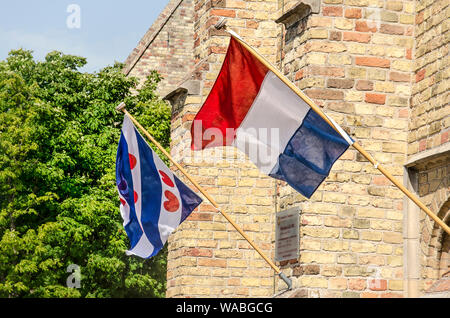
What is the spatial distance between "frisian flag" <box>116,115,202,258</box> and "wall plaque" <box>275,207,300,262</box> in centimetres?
116

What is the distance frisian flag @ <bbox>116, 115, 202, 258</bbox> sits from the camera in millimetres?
13305

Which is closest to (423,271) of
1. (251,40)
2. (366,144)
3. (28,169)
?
(366,144)

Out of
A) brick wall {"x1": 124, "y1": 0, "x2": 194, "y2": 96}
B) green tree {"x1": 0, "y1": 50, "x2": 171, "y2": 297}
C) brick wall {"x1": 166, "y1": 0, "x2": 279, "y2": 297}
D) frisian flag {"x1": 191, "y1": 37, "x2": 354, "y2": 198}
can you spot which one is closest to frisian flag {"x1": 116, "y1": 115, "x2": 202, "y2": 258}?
frisian flag {"x1": 191, "y1": 37, "x2": 354, "y2": 198}

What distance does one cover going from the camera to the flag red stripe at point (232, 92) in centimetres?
1093

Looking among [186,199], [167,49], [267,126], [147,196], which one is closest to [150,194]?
[147,196]

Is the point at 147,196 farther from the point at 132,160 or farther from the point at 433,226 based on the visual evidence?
the point at 433,226

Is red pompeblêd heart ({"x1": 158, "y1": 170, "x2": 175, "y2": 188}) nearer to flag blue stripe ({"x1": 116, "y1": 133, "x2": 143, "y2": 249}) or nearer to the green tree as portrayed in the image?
flag blue stripe ({"x1": 116, "y1": 133, "x2": 143, "y2": 249})

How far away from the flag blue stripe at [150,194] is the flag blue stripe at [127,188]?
23cm

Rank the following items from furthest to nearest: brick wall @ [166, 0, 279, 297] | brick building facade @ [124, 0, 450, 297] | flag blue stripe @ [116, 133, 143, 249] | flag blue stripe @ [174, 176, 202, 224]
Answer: brick wall @ [166, 0, 279, 297]
flag blue stripe @ [116, 133, 143, 249]
flag blue stripe @ [174, 176, 202, 224]
brick building facade @ [124, 0, 450, 297]

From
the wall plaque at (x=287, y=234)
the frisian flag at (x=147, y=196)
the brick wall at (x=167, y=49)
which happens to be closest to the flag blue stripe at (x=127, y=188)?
the frisian flag at (x=147, y=196)

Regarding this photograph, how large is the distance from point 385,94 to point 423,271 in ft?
7.40

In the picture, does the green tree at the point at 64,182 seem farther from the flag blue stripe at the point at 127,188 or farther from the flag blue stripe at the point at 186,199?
the flag blue stripe at the point at 186,199

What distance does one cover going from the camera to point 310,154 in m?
10.6

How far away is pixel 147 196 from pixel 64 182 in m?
20.7
